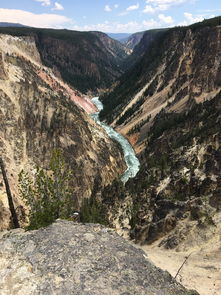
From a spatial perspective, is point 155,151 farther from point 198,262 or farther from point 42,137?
point 198,262

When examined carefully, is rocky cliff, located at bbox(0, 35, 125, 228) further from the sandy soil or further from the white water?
the sandy soil

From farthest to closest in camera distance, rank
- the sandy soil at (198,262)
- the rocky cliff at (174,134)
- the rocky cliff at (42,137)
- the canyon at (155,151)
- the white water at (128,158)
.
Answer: the white water at (128,158), the rocky cliff at (42,137), the rocky cliff at (174,134), the canyon at (155,151), the sandy soil at (198,262)

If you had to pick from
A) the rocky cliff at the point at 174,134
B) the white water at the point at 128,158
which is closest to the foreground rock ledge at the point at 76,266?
the rocky cliff at the point at 174,134

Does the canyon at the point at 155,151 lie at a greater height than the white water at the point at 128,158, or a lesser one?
greater

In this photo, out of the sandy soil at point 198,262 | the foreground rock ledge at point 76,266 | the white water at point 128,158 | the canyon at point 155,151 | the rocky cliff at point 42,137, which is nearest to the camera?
the foreground rock ledge at point 76,266

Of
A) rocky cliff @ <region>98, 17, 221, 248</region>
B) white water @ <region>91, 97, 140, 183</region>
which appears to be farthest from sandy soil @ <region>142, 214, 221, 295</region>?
white water @ <region>91, 97, 140, 183</region>

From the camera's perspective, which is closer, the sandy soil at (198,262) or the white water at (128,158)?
the sandy soil at (198,262)

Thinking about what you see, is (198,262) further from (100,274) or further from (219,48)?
(219,48)

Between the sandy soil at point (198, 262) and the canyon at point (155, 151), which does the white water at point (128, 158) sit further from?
the sandy soil at point (198, 262)
